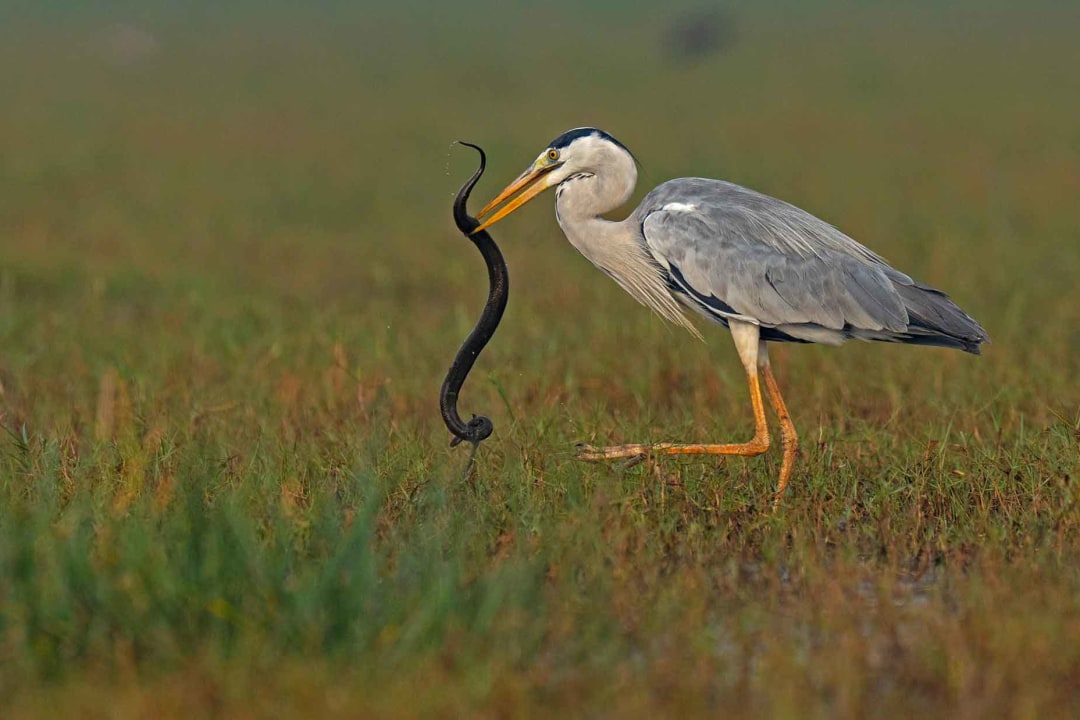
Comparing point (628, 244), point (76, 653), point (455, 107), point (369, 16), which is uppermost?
point (369, 16)

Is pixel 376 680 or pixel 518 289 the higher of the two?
pixel 518 289

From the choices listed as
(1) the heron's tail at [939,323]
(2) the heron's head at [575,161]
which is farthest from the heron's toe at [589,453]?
(1) the heron's tail at [939,323]

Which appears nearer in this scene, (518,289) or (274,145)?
(518,289)

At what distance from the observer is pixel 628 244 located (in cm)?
586

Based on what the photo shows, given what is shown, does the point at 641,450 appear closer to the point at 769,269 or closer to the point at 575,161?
the point at 769,269

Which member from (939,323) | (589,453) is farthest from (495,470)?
(939,323)

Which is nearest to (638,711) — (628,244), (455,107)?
(628,244)

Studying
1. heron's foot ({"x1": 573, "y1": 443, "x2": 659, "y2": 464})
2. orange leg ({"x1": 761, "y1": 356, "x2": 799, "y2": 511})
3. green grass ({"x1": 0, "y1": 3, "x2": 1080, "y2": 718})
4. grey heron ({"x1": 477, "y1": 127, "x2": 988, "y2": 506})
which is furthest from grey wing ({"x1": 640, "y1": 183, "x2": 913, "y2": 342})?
heron's foot ({"x1": 573, "y1": 443, "x2": 659, "y2": 464})

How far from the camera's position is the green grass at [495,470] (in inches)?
142

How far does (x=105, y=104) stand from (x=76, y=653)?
19.3 m

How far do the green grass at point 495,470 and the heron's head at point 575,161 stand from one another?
0.87 m

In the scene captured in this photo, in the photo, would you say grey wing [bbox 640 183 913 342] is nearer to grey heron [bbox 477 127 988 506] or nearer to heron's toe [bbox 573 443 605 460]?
grey heron [bbox 477 127 988 506]

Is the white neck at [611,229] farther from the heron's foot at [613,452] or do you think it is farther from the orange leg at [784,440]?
the heron's foot at [613,452]

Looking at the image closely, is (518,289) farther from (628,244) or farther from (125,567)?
(125,567)
